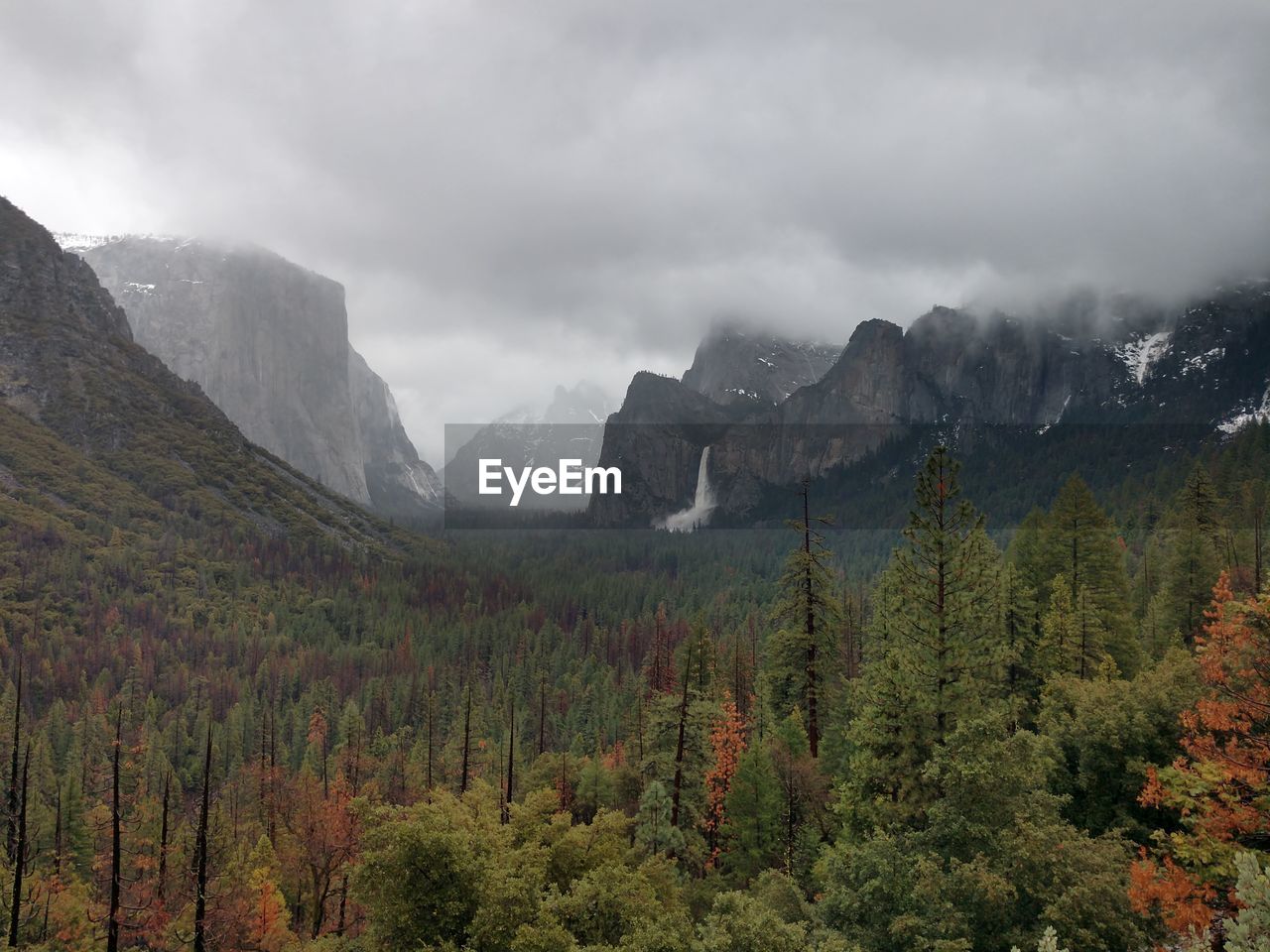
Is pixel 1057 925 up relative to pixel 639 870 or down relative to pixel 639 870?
up

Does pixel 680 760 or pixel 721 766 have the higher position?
pixel 680 760

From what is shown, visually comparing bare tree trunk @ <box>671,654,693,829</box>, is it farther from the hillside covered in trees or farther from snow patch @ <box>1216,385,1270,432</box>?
snow patch @ <box>1216,385,1270,432</box>

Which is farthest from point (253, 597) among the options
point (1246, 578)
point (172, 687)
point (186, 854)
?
point (1246, 578)

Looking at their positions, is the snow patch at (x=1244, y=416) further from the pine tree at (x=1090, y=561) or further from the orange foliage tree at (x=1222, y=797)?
the orange foliage tree at (x=1222, y=797)

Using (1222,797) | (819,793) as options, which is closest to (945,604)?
(1222,797)

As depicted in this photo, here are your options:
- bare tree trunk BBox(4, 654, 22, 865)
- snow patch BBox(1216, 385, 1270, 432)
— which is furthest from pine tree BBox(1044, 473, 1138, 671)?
snow patch BBox(1216, 385, 1270, 432)

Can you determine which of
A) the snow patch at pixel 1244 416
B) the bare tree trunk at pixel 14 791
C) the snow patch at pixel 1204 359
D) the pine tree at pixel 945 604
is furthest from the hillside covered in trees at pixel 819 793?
the snow patch at pixel 1204 359

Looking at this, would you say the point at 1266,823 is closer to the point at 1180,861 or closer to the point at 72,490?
the point at 1180,861

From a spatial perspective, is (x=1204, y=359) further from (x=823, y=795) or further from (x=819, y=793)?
(x=819, y=793)

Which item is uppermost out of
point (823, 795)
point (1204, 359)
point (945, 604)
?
point (1204, 359)
